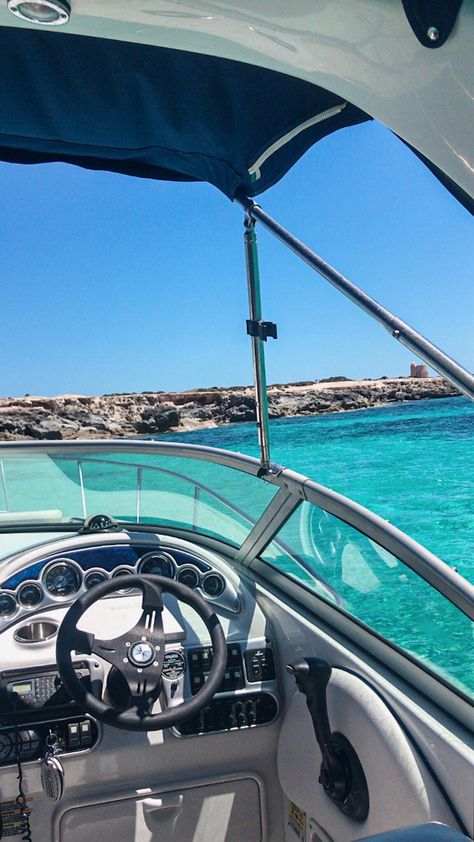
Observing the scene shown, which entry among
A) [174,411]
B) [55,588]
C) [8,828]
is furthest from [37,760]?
[174,411]

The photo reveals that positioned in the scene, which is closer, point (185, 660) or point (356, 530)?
point (356, 530)

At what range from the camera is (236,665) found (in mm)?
1858

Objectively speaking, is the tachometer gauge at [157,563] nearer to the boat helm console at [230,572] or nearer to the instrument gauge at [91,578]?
the boat helm console at [230,572]

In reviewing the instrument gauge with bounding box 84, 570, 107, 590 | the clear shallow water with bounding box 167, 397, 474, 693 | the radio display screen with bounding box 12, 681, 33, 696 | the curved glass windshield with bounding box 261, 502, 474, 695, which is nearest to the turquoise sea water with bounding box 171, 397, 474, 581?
the clear shallow water with bounding box 167, 397, 474, 693

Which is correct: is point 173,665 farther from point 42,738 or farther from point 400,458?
point 400,458

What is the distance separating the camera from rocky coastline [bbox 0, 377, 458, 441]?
18531 mm

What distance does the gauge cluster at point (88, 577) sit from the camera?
1.92 meters

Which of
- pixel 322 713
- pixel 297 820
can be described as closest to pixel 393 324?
pixel 322 713

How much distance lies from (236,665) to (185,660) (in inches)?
5.7

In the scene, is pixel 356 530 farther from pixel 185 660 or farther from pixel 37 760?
pixel 37 760

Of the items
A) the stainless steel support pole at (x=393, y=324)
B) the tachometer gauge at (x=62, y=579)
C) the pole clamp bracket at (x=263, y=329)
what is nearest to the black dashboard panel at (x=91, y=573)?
the tachometer gauge at (x=62, y=579)

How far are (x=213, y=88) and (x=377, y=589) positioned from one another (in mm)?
1120

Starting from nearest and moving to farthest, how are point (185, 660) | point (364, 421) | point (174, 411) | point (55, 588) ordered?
point (185, 660) → point (55, 588) → point (174, 411) → point (364, 421)

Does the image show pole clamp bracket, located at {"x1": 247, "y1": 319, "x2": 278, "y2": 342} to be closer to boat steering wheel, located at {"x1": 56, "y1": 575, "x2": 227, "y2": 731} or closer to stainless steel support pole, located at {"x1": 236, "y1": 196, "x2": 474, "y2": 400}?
stainless steel support pole, located at {"x1": 236, "y1": 196, "x2": 474, "y2": 400}
